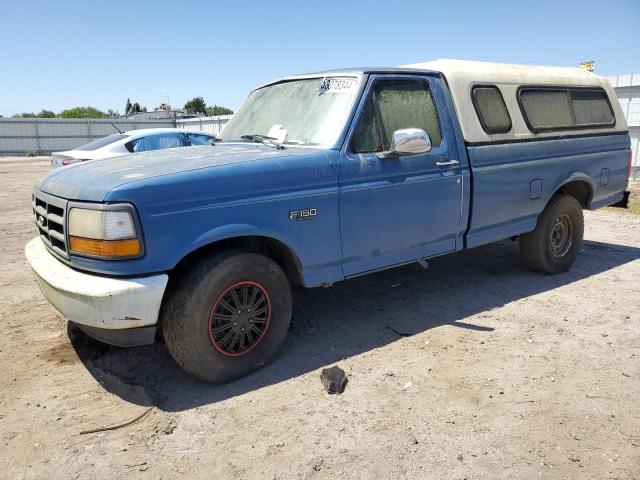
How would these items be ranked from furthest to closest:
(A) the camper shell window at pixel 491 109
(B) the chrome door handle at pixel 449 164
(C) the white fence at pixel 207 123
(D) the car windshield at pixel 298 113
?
(C) the white fence at pixel 207 123 < (A) the camper shell window at pixel 491 109 < (B) the chrome door handle at pixel 449 164 < (D) the car windshield at pixel 298 113

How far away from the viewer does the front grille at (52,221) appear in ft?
10.9

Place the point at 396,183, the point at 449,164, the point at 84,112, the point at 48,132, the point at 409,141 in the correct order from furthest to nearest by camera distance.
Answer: the point at 84,112, the point at 48,132, the point at 449,164, the point at 396,183, the point at 409,141

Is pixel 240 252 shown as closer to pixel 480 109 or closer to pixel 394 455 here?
pixel 394 455

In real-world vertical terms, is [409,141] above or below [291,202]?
above

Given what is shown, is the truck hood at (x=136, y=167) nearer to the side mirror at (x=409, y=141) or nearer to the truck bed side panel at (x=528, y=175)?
the side mirror at (x=409, y=141)

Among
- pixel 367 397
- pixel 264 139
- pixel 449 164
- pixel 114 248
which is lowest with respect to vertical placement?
pixel 367 397

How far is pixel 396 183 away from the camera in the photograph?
4.09 meters

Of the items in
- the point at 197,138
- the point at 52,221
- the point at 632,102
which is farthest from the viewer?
the point at 632,102

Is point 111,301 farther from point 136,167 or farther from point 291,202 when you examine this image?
point 291,202

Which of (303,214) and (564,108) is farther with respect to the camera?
(564,108)

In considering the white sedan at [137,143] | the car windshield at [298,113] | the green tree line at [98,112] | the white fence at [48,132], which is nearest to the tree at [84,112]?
the green tree line at [98,112]

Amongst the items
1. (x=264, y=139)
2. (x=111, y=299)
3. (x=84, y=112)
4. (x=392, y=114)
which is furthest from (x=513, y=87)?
(x=84, y=112)

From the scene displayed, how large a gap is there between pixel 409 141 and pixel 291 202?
103cm

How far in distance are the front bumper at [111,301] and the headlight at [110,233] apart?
0.55 feet
